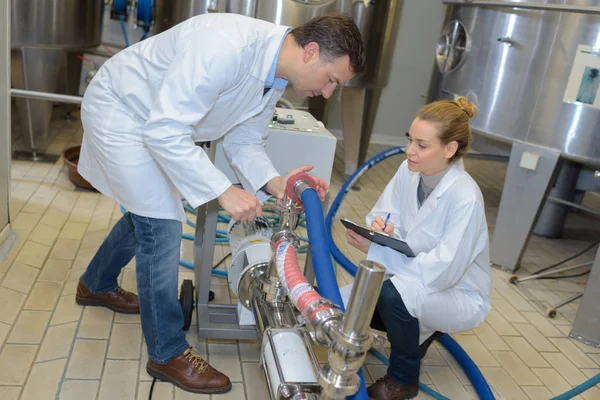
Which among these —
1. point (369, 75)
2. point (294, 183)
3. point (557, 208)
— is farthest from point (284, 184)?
point (557, 208)

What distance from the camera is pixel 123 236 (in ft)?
5.76

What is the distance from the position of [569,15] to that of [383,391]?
1.78m

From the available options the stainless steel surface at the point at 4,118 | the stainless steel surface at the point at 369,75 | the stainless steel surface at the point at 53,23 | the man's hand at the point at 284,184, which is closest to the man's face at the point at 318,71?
the man's hand at the point at 284,184

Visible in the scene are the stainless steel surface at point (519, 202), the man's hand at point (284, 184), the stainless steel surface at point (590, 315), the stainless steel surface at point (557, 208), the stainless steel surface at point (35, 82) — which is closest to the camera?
the man's hand at point (284, 184)

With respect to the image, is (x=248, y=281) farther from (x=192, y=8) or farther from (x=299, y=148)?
(x=192, y=8)

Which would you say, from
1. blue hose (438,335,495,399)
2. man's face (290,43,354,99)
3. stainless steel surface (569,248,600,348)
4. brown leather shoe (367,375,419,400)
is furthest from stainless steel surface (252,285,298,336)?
stainless steel surface (569,248,600,348)

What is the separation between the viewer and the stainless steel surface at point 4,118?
2.04 m

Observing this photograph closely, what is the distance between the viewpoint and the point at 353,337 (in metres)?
0.88

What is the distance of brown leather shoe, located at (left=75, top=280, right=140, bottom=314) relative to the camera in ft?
6.32

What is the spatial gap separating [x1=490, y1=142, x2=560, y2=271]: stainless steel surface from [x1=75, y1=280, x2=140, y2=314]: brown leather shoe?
1783 millimetres

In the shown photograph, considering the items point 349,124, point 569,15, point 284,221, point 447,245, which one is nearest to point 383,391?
point 447,245

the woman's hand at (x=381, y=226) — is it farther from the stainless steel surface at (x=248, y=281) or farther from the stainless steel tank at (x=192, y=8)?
the stainless steel tank at (x=192, y=8)

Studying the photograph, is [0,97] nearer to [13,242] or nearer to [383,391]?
[13,242]

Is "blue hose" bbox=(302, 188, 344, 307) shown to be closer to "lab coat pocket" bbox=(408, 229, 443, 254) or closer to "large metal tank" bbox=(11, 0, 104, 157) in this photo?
"lab coat pocket" bbox=(408, 229, 443, 254)
